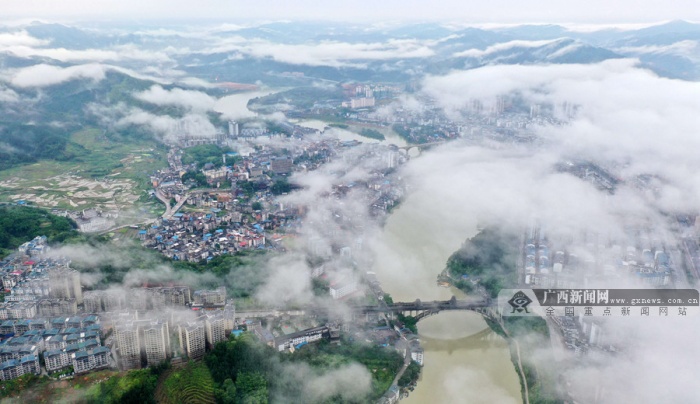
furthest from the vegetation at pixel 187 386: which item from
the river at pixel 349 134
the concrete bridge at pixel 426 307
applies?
the river at pixel 349 134

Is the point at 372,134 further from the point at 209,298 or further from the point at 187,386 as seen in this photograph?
the point at 187,386

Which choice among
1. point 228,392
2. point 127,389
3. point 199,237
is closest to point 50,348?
point 127,389

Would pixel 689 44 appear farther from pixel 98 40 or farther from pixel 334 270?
pixel 98 40

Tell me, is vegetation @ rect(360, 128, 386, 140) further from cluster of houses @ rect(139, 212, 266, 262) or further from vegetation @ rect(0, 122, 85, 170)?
cluster of houses @ rect(139, 212, 266, 262)

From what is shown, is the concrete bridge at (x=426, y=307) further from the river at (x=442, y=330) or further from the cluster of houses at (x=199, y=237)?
the cluster of houses at (x=199, y=237)

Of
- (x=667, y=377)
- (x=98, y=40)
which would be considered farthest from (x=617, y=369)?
(x=98, y=40)

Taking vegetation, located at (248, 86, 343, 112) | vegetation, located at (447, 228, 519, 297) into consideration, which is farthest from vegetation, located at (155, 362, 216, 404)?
vegetation, located at (248, 86, 343, 112)
